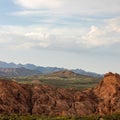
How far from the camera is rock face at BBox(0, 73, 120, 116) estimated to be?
109750 mm

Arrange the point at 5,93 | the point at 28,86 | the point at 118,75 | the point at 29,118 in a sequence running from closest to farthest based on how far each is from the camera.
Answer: the point at 29,118 < the point at 5,93 < the point at 28,86 < the point at 118,75

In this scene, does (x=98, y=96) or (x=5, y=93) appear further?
(x=98, y=96)

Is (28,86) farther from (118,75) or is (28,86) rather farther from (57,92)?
(118,75)

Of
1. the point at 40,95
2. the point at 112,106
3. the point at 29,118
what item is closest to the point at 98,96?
the point at 112,106

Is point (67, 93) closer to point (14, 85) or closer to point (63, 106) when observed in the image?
point (63, 106)

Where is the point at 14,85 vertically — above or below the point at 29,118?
above

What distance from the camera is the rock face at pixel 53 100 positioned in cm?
10975

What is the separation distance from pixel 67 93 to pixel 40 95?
10906mm

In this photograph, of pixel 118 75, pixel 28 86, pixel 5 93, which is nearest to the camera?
pixel 5 93

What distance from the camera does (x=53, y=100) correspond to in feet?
383

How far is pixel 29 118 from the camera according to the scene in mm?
73500

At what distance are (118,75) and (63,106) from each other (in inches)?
1195

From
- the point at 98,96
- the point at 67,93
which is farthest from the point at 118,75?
the point at 67,93

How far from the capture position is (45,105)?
114 m
